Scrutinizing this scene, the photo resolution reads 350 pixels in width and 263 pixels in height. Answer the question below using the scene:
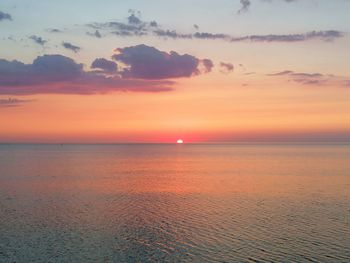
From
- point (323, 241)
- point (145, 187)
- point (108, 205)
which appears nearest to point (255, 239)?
point (323, 241)

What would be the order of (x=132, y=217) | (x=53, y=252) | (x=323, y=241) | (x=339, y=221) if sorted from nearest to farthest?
(x=53, y=252)
(x=323, y=241)
(x=339, y=221)
(x=132, y=217)

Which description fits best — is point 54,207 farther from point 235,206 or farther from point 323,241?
point 323,241

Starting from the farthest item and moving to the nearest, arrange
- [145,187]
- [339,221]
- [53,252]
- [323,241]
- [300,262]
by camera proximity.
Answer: [145,187] < [339,221] < [323,241] < [53,252] < [300,262]

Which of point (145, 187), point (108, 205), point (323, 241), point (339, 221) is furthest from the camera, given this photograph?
point (145, 187)

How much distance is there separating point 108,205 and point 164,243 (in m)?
24.3

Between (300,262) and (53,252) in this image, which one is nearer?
(300,262)

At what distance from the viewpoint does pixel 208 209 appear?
58.0m

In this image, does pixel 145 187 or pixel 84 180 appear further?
pixel 84 180

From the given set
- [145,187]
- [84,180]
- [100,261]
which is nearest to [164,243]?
[100,261]

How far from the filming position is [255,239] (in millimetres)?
40281

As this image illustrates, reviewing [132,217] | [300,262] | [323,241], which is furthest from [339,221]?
[132,217]

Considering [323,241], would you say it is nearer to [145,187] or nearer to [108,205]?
[108,205]

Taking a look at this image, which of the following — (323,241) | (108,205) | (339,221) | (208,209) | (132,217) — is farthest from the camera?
(108,205)

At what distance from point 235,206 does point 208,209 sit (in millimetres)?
4756
